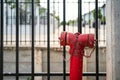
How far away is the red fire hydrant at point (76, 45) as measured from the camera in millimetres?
2945

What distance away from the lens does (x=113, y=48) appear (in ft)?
9.62

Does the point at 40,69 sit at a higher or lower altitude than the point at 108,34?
lower

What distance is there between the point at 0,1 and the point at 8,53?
167 inches

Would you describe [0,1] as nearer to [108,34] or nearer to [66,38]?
[66,38]

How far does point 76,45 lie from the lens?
Answer: 2.98 metres

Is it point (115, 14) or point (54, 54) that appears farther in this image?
point (54, 54)

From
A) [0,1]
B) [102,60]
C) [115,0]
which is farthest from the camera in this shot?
[102,60]

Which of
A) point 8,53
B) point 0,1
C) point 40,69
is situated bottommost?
point 40,69

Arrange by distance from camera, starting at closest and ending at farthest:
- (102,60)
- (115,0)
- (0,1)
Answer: (115,0) < (0,1) < (102,60)

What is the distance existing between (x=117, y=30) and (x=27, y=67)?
4.96m

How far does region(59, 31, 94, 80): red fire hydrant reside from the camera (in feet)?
9.66

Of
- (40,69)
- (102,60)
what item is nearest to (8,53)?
(40,69)

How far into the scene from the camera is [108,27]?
10.00ft

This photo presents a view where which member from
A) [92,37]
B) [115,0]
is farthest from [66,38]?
[115,0]
